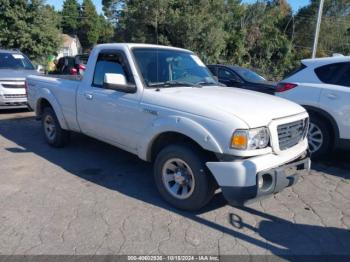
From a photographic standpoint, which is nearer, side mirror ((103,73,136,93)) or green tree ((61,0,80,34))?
side mirror ((103,73,136,93))

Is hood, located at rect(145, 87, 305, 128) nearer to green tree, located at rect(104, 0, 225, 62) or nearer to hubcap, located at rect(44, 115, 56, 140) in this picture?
hubcap, located at rect(44, 115, 56, 140)

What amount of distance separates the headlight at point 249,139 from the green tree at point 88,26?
67.1 meters

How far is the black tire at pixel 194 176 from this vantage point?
384cm

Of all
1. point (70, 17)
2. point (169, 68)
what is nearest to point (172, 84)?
point (169, 68)

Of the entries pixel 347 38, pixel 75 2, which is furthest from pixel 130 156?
pixel 75 2

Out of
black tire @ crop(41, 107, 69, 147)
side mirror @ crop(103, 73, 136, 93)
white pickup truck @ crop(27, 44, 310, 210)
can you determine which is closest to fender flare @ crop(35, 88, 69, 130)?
black tire @ crop(41, 107, 69, 147)

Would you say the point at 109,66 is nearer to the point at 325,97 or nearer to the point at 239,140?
the point at 239,140

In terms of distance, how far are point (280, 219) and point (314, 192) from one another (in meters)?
1.06

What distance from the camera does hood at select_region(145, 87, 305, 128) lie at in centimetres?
368

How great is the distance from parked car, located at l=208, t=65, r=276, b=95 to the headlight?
7513 millimetres

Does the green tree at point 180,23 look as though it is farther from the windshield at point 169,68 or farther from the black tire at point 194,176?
the black tire at point 194,176

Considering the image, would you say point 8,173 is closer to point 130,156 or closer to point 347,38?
point 130,156

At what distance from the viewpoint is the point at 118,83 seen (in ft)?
14.7

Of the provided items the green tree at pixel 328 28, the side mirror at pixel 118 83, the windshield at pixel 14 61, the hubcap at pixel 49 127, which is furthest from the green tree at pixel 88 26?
the side mirror at pixel 118 83
